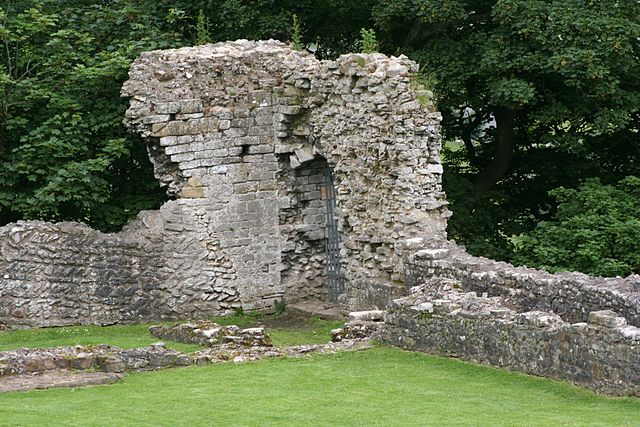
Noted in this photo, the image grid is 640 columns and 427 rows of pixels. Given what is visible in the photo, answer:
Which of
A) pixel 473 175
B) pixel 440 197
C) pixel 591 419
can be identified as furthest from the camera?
pixel 473 175

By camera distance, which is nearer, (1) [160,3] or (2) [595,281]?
(2) [595,281]

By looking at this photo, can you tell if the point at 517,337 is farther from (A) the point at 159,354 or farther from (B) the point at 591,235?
(B) the point at 591,235

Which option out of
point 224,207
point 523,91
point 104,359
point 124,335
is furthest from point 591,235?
point 104,359

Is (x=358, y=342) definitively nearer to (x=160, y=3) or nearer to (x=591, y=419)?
(x=591, y=419)

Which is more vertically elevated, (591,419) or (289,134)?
(289,134)

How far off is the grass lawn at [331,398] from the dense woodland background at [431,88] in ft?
22.9

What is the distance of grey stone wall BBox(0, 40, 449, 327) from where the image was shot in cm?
2283

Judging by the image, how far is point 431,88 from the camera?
2359cm

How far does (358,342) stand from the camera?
19.2 m

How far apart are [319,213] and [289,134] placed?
1464 millimetres

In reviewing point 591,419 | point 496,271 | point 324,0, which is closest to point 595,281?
point 496,271

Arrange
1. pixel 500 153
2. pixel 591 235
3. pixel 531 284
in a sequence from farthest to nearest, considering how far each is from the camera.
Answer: pixel 500 153
pixel 591 235
pixel 531 284

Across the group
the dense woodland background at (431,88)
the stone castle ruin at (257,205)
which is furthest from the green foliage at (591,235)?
the stone castle ruin at (257,205)

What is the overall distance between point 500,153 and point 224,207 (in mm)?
7890
